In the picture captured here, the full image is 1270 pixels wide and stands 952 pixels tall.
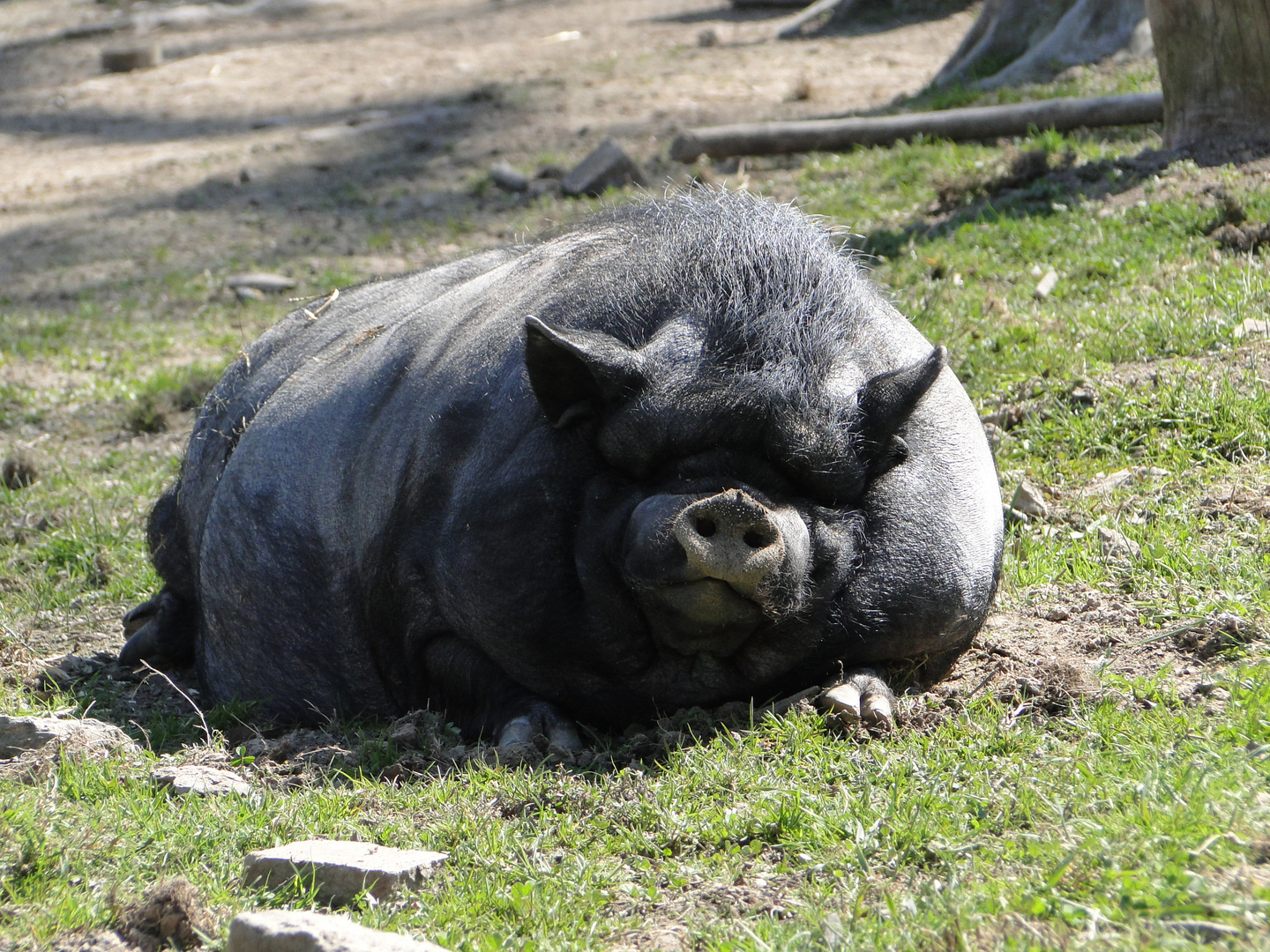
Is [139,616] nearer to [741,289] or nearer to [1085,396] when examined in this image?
[741,289]

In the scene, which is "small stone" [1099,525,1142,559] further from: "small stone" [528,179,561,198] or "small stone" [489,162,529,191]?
"small stone" [489,162,529,191]

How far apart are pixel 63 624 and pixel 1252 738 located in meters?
4.40

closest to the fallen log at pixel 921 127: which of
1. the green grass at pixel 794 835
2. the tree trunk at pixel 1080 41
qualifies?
the tree trunk at pixel 1080 41

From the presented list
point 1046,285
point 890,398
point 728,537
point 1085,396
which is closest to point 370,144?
point 1046,285

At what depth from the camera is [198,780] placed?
333 centimetres

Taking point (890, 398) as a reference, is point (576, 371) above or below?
A: above

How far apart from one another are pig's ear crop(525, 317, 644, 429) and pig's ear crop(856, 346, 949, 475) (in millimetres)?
575

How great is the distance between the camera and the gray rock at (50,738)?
3496 mm

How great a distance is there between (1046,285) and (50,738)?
485cm

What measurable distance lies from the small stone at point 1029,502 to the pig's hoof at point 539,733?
6.54ft

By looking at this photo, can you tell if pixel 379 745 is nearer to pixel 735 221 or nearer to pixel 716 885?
pixel 716 885

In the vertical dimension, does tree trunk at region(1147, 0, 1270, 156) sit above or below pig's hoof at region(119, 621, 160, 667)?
above

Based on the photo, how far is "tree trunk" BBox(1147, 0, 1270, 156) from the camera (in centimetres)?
722

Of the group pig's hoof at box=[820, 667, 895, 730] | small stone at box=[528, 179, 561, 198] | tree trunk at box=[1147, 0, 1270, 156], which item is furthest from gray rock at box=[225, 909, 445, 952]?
small stone at box=[528, 179, 561, 198]
